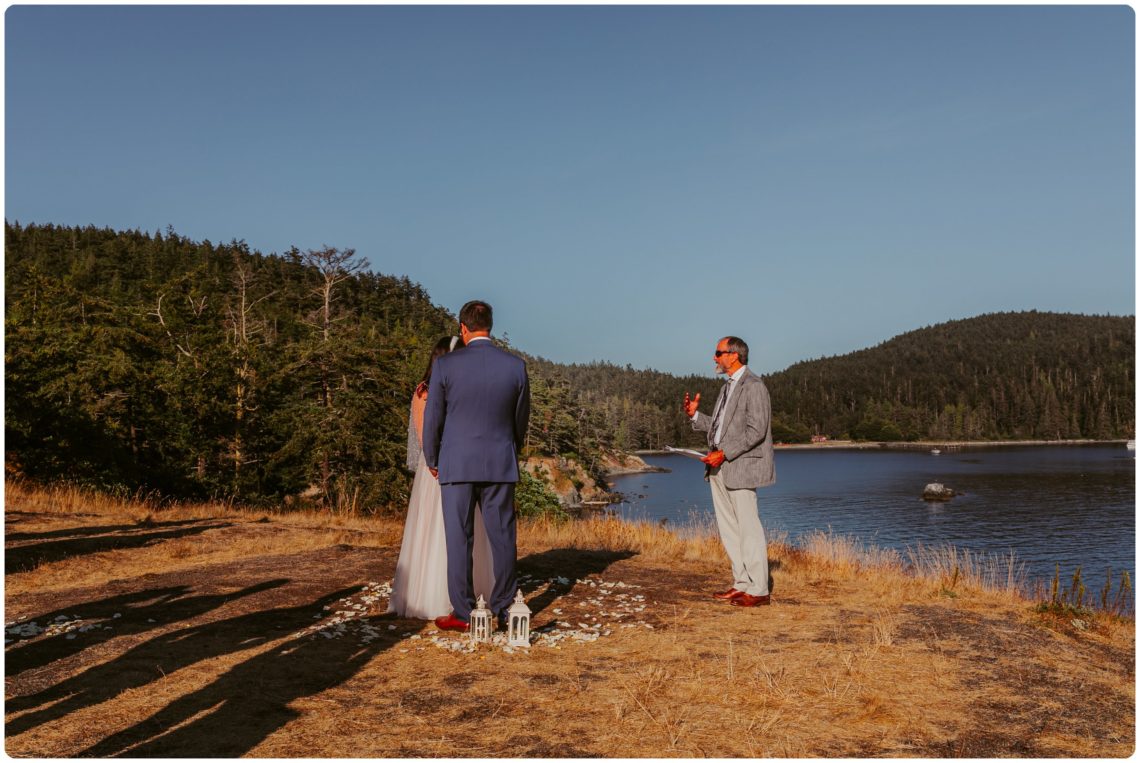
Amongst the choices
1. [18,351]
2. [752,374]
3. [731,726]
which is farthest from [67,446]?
[731,726]

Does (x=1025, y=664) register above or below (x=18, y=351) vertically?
below

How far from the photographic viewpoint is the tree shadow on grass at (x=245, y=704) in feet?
12.8

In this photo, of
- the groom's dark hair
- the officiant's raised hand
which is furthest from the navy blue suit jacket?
the officiant's raised hand

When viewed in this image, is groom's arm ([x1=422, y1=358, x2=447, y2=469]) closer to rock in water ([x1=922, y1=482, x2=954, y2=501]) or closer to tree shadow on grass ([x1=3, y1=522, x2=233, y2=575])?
tree shadow on grass ([x1=3, y1=522, x2=233, y2=575])

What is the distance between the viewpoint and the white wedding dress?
6.94m

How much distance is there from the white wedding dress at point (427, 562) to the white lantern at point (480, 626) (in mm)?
809

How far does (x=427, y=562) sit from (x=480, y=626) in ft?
3.82

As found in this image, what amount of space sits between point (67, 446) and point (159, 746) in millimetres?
21915

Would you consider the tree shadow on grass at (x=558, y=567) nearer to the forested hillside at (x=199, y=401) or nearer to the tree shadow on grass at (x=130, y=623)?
the tree shadow on grass at (x=130, y=623)

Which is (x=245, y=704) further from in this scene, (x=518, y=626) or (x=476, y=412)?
(x=476, y=412)

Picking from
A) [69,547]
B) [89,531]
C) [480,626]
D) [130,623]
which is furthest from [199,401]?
[480,626]

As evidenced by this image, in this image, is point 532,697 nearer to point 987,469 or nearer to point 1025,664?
point 1025,664

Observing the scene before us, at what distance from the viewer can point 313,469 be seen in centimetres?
3038

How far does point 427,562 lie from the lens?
6.99 m
